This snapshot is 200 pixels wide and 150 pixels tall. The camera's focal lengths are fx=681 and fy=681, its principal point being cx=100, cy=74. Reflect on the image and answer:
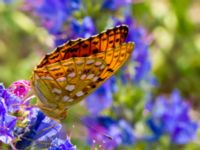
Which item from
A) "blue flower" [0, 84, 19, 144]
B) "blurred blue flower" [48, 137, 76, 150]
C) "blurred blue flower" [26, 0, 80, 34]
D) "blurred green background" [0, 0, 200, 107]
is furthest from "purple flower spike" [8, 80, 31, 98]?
"blurred green background" [0, 0, 200, 107]

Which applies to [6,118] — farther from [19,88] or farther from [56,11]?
[56,11]

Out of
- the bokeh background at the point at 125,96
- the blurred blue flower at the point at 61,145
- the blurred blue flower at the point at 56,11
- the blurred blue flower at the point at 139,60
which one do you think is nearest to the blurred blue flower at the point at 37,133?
the blurred blue flower at the point at 61,145

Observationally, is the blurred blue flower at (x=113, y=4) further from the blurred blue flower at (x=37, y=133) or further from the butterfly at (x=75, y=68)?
the blurred blue flower at (x=37, y=133)

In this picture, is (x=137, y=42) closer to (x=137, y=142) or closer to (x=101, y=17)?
(x=101, y=17)

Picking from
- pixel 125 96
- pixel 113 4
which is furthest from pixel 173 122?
pixel 113 4

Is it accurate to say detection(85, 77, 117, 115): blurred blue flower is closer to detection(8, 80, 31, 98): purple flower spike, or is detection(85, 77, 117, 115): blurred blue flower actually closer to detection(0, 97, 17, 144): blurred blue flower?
detection(8, 80, 31, 98): purple flower spike

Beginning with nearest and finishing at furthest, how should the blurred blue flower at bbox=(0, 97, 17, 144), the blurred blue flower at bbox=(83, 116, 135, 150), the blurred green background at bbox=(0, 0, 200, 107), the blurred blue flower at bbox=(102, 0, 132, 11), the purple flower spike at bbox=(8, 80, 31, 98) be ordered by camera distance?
the blurred blue flower at bbox=(0, 97, 17, 144)
the purple flower spike at bbox=(8, 80, 31, 98)
the blurred blue flower at bbox=(102, 0, 132, 11)
the blurred blue flower at bbox=(83, 116, 135, 150)
the blurred green background at bbox=(0, 0, 200, 107)

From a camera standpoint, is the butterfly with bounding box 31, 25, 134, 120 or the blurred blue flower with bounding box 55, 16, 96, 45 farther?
the blurred blue flower with bounding box 55, 16, 96, 45
